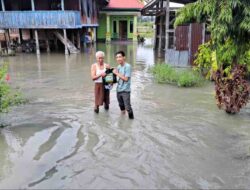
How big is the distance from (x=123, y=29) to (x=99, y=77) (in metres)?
32.0

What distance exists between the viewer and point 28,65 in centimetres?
1681

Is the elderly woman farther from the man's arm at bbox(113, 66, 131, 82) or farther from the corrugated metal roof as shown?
the corrugated metal roof

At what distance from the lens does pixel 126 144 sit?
5938 mm

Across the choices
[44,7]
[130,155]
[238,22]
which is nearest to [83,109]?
[130,155]

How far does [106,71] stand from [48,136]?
5.78ft

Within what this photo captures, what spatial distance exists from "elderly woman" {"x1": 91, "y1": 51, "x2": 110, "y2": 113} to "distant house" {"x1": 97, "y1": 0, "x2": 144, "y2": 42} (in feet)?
95.1

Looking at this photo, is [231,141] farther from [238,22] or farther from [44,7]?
[44,7]

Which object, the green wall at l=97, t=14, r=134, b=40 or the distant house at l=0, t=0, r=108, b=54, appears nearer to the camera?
the distant house at l=0, t=0, r=108, b=54

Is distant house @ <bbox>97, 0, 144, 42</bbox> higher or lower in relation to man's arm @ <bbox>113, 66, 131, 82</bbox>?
higher

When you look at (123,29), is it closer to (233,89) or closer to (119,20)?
(119,20)

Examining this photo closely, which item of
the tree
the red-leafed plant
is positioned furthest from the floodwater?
the tree

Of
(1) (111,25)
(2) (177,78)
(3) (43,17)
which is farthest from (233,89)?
(1) (111,25)

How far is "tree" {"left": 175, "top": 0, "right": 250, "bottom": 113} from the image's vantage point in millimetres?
5105

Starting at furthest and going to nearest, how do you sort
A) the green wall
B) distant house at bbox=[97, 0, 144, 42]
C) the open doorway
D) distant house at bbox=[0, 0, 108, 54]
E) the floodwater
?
1. the open doorway
2. the green wall
3. distant house at bbox=[97, 0, 144, 42]
4. distant house at bbox=[0, 0, 108, 54]
5. the floodwater
